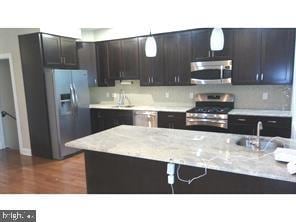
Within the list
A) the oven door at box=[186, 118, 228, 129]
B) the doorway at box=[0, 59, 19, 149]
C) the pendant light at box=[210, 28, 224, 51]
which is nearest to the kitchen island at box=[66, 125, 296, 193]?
the pendant light at box=[210, 28, 224, 51]

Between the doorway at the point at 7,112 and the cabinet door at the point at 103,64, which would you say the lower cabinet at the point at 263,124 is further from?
the doorway at the point at 7,112

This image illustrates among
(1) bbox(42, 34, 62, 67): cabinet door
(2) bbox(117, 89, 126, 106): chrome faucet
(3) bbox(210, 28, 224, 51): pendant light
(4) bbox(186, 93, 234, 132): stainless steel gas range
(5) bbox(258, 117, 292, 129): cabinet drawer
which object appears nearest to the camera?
(3) bbox(210, 28, 224, 51): pendant light

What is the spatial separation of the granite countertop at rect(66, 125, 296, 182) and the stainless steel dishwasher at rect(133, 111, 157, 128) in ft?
5.72

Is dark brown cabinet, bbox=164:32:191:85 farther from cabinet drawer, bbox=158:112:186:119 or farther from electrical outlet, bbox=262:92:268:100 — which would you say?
electrical outlet, bbox=262:92:268:100

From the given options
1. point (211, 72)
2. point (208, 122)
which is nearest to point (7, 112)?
point (208, 122)

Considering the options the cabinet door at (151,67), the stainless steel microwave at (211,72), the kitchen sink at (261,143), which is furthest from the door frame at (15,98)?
the kitchen sink at (261,143)

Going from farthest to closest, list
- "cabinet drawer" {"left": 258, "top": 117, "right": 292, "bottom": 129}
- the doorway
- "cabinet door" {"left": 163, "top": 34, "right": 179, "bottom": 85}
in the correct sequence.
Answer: the doorway → "cabinet door" {"left": 163, "top": 34, "right": 179, "bottom": 85} → "cabinet drawer" {"left": 258, "top": 117, "right": 292, "bottom": 129}

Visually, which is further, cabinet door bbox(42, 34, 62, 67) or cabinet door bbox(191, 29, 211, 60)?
cabinet door bbox(42, 34, 62, 67)

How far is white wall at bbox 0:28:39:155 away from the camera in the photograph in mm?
4480

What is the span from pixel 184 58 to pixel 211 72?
0.58m

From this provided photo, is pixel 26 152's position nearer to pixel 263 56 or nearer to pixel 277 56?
pixel 263 56

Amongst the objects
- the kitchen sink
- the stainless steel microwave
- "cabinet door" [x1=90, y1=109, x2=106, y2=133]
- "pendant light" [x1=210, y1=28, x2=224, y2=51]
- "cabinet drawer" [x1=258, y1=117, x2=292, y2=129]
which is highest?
"pendant light" [x1=210, y1=28, x2=224, y2=51]

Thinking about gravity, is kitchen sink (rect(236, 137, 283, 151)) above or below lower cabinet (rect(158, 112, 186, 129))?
above
